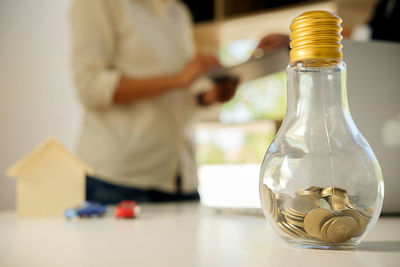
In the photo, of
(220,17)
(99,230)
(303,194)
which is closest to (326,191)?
(303,194)

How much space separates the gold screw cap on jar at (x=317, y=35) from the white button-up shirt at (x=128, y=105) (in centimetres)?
84

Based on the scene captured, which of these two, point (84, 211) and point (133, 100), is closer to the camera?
point (84, 211)

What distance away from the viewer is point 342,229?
37cm

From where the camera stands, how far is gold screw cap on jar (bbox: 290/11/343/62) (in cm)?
35

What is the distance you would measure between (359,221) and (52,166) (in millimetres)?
613

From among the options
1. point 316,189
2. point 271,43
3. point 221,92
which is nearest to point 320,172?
point 316,189

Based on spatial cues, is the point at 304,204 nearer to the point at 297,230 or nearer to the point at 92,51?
the point at 297,230

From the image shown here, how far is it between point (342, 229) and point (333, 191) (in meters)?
0.04

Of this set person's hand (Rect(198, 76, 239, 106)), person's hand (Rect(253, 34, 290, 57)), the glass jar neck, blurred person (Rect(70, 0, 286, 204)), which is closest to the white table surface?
the glass jar neck

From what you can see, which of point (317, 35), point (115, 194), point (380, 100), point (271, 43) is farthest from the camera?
point (115, 194)

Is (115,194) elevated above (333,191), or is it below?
below

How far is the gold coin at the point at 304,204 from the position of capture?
37 centimetres

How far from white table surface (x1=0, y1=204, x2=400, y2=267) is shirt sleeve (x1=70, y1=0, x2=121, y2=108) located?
59cm

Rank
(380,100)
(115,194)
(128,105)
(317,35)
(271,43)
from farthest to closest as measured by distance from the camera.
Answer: (128,105)
(115,194)
(271,43)
(380,100)
(317,35)
